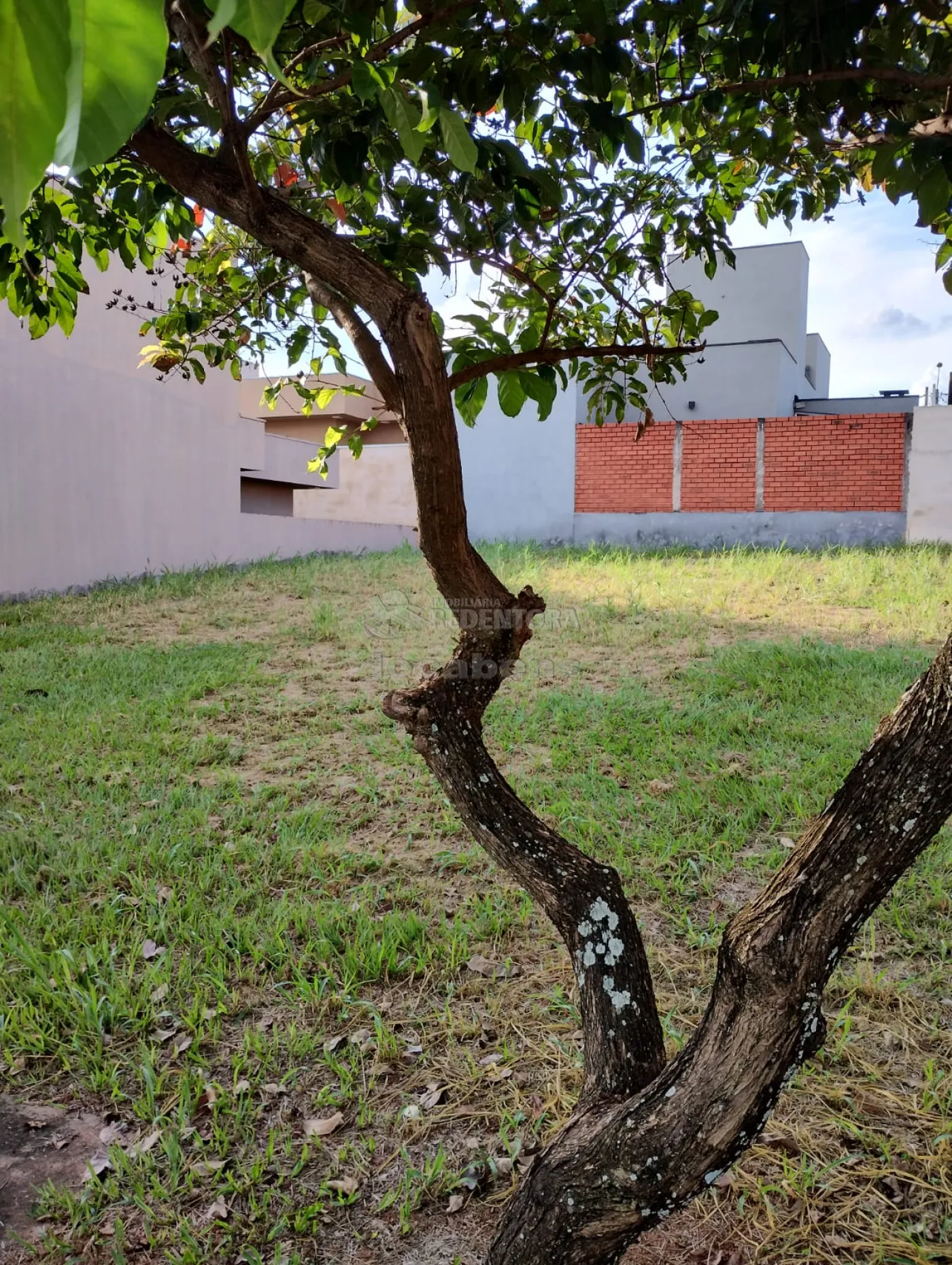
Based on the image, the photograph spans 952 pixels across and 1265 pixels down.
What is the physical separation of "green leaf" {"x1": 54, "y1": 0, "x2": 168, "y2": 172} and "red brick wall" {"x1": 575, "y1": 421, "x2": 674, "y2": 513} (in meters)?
12.3

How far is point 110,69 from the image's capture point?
11.9 inches

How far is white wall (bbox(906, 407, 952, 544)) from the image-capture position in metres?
10.7

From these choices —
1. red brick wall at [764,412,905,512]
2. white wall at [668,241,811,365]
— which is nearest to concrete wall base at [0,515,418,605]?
red brick wall at [764,412,905,512]

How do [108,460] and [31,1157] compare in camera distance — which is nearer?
[31,1157]

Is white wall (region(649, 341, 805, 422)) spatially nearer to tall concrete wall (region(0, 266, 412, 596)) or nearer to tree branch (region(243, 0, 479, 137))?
tall concrete wall (region(0, 266, 412, 596))

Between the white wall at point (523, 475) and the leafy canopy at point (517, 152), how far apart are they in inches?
409

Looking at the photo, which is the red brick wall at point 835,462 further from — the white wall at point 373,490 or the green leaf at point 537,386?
the green leaf at point 537,386

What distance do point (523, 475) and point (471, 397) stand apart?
11842 mm

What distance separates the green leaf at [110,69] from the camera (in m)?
0.28

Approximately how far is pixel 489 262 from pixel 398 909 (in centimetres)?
210

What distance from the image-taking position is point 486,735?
4391mm

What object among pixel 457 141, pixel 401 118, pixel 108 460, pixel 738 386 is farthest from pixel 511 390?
pixel 738 386

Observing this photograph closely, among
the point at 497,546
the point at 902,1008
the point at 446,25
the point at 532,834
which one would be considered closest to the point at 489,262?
the point at 446,25

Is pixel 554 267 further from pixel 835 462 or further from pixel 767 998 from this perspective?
pixel 835 462
